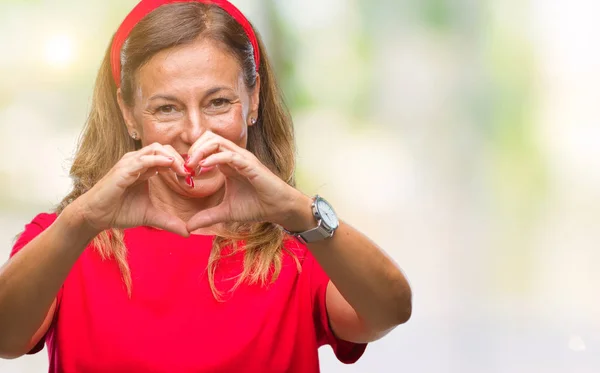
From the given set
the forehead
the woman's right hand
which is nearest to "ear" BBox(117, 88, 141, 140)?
the forehead

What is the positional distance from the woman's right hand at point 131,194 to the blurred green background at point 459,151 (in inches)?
70.9

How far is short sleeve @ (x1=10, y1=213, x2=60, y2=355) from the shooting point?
1988mm

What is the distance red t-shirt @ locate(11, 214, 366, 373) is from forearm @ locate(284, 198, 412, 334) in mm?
194

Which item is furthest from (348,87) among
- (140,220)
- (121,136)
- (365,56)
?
(140,220)

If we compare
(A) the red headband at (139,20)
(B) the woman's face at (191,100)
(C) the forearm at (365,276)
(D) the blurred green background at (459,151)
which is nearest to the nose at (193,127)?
(B) the woman's face at (191,100)

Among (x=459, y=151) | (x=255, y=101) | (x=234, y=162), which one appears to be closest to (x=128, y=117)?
(x=255, y=101)

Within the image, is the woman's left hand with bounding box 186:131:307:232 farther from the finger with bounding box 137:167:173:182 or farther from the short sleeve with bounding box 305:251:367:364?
the short sleeve with bounding box 305:251:367:364

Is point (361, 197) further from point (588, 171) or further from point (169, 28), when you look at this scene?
point (169, 28)

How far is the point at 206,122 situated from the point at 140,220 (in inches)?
14.1

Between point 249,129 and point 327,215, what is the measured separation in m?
0.59

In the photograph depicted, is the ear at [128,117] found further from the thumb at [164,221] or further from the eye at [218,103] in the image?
the thumb at [164,221]

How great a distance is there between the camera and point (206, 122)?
201 centimetres

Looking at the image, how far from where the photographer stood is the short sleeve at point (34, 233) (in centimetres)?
199

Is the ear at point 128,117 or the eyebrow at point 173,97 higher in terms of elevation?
the eyebrow at point 173,97
